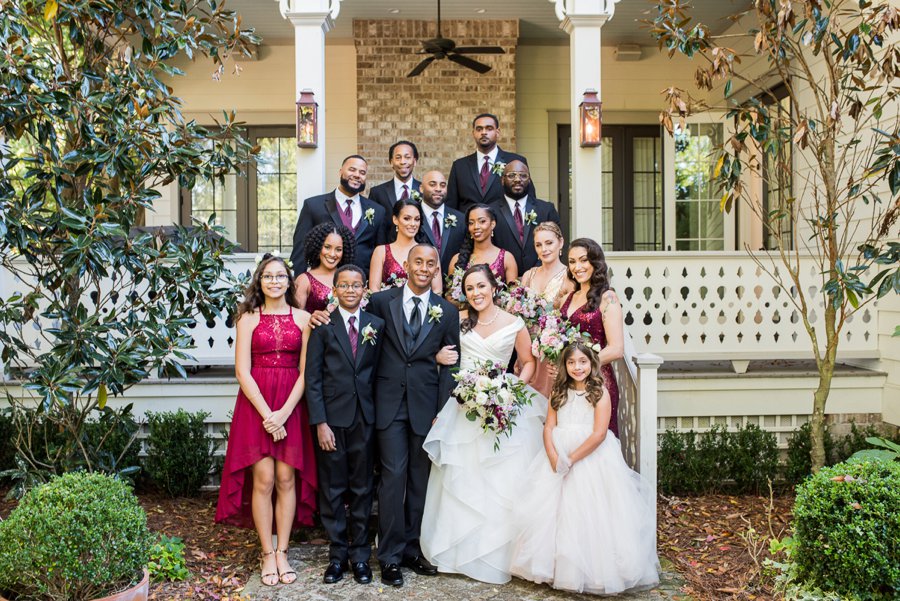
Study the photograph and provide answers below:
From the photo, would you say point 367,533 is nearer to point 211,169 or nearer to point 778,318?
point 211,169

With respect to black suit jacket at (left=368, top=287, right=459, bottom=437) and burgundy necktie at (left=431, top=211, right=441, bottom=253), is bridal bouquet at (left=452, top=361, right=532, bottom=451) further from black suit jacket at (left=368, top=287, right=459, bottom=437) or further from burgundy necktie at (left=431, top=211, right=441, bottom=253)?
burgundy necktie at (left=431, top=211, right=441, bottom=253)

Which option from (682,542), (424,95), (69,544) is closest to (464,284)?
(682,542)

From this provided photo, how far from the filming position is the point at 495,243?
5832mm

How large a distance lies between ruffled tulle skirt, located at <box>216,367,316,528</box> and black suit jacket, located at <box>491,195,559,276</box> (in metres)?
1.99

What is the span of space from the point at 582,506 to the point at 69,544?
2565 mm

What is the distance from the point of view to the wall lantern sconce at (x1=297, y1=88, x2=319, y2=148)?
21.6 ft

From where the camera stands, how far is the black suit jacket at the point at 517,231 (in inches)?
227

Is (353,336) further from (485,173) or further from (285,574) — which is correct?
(485,173)

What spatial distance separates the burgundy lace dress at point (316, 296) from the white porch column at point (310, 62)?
1.90m

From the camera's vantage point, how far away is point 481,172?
6219 millimetres

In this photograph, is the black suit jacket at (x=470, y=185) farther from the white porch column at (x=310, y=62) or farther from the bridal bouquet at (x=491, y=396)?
the bridal bouquet at (x=491, y=396)

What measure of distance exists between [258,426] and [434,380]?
3.47 ft

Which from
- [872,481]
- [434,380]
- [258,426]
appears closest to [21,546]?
[258,426]

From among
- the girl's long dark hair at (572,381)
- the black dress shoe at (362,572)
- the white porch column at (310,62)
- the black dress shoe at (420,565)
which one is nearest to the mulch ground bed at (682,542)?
the black dress shoe at (362,572)
